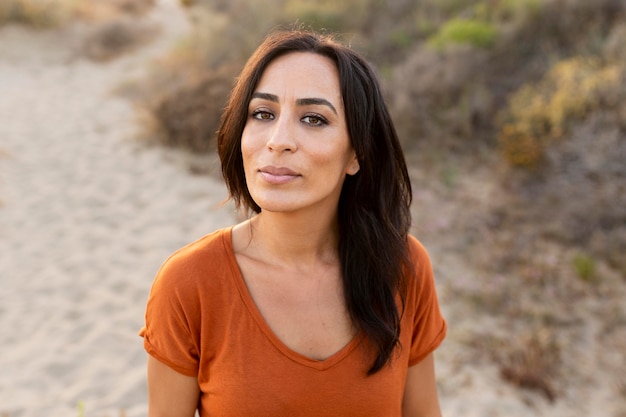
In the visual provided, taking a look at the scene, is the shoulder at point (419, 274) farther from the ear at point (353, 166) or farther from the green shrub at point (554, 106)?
the green shrub at point (554, 106)

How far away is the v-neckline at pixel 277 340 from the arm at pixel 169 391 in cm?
26

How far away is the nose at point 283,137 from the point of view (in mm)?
1554

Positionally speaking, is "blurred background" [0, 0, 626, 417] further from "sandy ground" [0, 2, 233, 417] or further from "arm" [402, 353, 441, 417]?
"arm" [402, 353, 441, 417]

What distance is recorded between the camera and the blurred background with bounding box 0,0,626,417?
3.63 meters

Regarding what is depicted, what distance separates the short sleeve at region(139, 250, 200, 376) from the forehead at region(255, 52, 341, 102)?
1.87 ft

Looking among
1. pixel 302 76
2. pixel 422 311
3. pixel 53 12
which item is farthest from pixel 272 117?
pixel 53 12

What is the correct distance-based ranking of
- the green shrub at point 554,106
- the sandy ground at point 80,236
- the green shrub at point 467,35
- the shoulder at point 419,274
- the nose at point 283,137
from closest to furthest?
the nose at point 283,137
the shoulder at point 419,274
the sandy ground at point 80,236
the green shrub at point 554,106
the green shrub at point 467,35

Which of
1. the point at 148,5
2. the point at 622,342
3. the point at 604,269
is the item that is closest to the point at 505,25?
the point at 604,269

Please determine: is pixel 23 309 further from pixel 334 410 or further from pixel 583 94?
pixel 583 94

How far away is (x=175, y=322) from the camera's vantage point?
159 cm

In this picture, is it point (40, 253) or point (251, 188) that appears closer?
point (251, 188)

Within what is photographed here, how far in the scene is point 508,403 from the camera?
343cm

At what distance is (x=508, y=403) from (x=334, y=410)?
7.14ft

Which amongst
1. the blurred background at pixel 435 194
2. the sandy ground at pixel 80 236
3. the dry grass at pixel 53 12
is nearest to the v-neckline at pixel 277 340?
the blurred background at pixel 435 194
